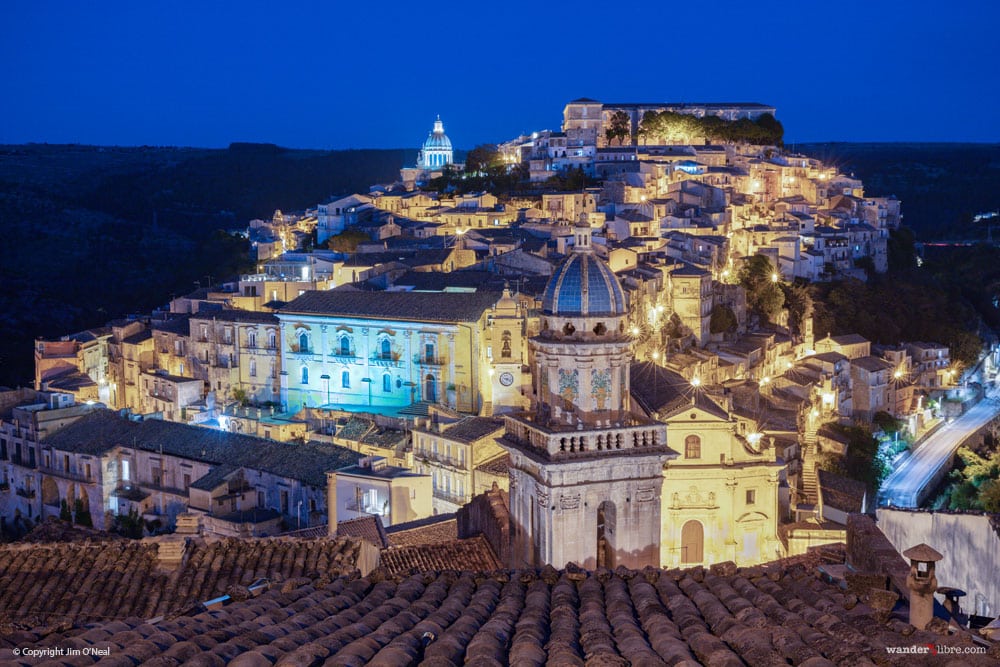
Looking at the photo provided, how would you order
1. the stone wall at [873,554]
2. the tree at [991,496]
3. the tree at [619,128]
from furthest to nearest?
the tree at [619,128] < the tree at [991,496] < the stone wall at [873,554]

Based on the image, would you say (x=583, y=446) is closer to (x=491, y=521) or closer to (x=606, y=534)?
(x=606, y=534)

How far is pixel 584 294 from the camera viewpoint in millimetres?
20672

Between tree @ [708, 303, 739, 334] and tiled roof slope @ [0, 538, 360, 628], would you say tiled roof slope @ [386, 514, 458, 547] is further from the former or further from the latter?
tree @ [708, 303, 739, 334]

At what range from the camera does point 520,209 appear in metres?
68.4

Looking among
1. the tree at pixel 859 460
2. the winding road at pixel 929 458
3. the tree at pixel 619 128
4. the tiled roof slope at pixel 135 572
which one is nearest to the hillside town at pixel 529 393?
the tiled roof slope at pixel 135 572

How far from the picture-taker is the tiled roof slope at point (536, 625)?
808 centimetres

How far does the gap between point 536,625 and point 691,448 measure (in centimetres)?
1840

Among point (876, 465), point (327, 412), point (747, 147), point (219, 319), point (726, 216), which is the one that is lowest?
point (876, 465)

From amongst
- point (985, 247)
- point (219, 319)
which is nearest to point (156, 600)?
point (219, 319)

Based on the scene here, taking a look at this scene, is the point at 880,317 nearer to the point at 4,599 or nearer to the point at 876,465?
the point at 876,465

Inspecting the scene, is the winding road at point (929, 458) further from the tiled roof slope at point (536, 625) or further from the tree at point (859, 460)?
the tiled roof slope at point (536, 625)

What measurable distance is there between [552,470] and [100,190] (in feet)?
457

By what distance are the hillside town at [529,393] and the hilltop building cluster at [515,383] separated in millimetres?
108

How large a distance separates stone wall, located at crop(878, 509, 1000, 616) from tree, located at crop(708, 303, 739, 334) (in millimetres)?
33839
